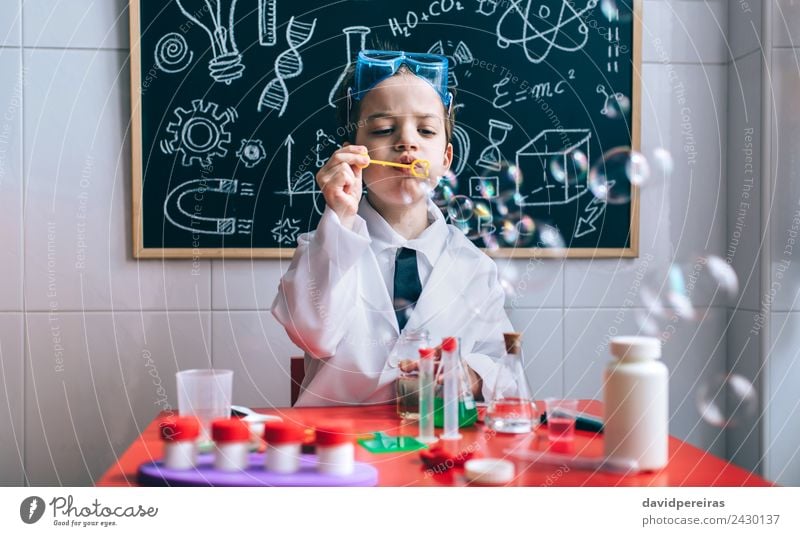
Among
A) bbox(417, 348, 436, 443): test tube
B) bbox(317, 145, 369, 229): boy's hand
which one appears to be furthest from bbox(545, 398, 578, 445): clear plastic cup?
bbox(317, 145, 369, 229): boy's hand

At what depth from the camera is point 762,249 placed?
0.96 metres

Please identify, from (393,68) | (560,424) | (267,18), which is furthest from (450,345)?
(267,18)

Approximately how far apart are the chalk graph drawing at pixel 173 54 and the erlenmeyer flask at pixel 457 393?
73cm

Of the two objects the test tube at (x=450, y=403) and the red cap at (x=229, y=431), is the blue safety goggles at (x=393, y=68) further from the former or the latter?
the red cap at (x=229, y=431)

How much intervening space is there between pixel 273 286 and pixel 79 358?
0.35 m

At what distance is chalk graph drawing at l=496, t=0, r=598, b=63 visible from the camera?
3.76 ft

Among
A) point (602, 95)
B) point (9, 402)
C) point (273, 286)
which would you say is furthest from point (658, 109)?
point (9, 402)

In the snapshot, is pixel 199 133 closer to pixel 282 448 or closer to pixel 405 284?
pixel 405 284

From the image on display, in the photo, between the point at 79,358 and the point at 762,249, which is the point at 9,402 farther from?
the point at 762,249

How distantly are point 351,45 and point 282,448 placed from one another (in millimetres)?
813

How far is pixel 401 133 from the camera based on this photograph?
950 mm

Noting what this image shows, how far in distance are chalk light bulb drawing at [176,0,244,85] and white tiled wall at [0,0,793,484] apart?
0.38ft

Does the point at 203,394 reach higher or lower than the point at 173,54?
lower

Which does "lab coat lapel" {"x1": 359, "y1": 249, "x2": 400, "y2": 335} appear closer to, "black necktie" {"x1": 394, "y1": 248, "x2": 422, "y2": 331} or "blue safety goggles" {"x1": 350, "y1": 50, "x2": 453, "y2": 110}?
"black necktie" {"x1": 394, "y1": 248, "x2": 422, "y2": 331}
